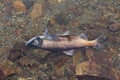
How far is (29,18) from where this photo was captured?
7.54 m

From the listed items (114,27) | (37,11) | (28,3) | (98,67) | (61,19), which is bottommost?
(98,67)

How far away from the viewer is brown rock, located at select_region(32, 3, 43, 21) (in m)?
7.54

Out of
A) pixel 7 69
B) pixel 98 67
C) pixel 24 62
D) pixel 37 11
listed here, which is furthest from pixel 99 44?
pixel 7 69

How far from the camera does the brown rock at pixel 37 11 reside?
24.7ft

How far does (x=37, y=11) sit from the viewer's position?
7641 mm

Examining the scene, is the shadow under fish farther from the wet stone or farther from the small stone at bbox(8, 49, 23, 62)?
the wet stone

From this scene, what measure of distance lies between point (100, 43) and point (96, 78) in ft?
3.01

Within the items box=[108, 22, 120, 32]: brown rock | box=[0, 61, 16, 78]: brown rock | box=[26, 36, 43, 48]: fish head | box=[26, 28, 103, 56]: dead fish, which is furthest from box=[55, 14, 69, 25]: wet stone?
box=[0, 61, 16, 78]: brown rock

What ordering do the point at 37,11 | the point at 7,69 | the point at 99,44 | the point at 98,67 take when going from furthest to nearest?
the point at 37,11
the point at 99,44
the point at 98,67
the point at 7,69

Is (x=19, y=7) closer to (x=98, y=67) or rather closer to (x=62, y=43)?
(x=62, y=43)

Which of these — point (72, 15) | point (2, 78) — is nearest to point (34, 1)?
point (72, 15)

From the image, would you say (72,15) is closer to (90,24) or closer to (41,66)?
(90,24)

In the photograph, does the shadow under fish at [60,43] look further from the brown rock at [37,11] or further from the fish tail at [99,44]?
the brown rock at [37,11]

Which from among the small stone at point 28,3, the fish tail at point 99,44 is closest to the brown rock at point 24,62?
the fish tail at point 99,44
